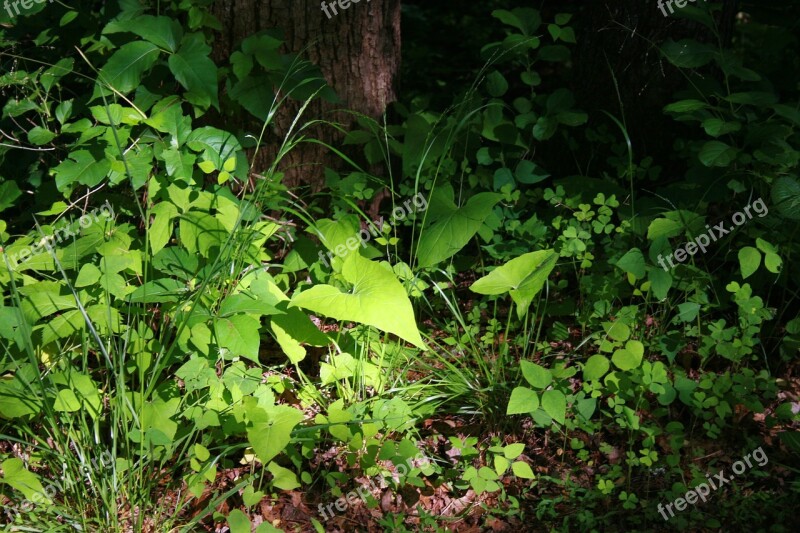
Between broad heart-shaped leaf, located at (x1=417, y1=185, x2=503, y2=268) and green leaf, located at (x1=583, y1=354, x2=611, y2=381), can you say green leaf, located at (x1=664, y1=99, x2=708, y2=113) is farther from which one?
green leaf, located at (x1=583, y1=354, x2=611, y2=381)

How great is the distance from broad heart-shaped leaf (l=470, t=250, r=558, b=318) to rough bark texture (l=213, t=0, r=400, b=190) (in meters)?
0.94

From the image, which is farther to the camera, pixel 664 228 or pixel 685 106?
pixel 685 106

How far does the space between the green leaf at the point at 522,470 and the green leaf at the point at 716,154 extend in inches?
48.4

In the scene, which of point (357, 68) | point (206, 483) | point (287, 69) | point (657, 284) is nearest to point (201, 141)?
point (287, 69)

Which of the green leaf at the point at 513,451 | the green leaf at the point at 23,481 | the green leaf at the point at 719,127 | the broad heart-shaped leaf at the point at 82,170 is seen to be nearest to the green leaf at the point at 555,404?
the green leaf at the point at 513,451

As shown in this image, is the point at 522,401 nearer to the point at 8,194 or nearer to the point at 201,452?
the point at 201,452

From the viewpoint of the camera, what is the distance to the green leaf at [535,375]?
212 cm

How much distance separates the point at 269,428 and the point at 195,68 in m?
1.27

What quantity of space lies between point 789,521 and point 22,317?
2.25 meters

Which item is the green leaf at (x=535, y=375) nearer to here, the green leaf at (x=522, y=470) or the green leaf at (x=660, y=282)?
the green leaf at (x=522, y=470)

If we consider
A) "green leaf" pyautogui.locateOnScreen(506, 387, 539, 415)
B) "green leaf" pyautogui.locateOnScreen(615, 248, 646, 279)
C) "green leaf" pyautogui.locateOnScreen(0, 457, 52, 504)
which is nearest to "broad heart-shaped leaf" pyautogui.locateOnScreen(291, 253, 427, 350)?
"green leaf" pyautogui.locateOnScreen(506, 387, 539, 415)

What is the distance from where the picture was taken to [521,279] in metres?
2.31

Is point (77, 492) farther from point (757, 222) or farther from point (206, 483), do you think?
point (757, 222)

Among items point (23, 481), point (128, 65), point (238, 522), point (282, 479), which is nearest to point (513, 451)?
point (282, 479)
